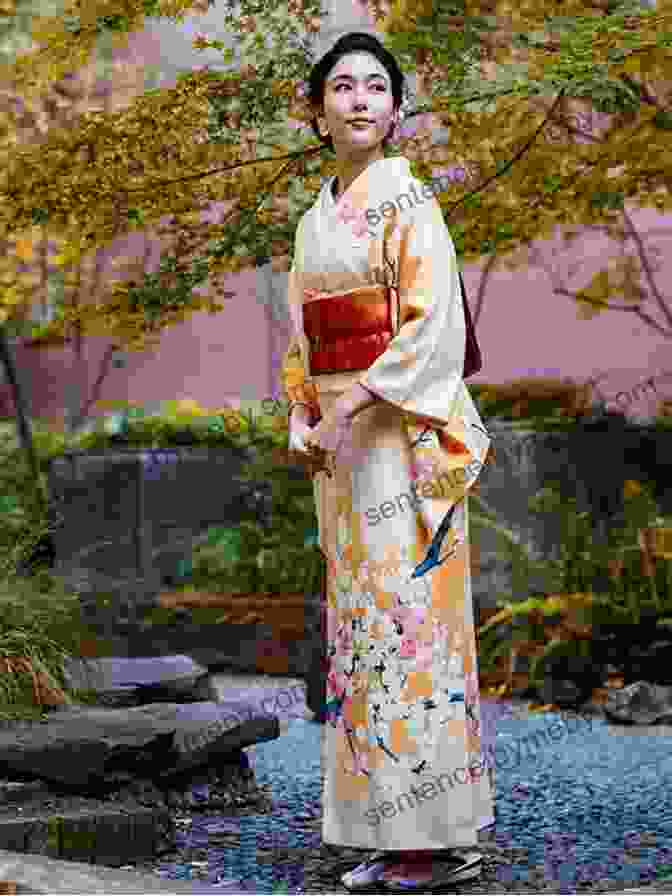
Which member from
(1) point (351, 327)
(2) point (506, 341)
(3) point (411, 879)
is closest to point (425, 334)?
(1) point (351, 327)

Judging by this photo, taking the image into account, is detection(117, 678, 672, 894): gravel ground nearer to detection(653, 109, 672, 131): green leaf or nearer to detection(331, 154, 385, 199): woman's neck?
detection(331, 154, 385, 199): woman's neck

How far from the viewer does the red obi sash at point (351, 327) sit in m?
3.65

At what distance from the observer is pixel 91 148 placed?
5.11 meters

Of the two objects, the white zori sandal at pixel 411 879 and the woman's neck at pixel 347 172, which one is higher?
the woman's neck at pixel 347 172

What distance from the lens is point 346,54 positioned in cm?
371

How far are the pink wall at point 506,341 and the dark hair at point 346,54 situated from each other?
11.7ft

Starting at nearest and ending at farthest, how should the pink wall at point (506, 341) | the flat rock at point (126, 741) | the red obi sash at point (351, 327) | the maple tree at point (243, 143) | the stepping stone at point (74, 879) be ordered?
the stepping stone at point (74, 879) → the red obi sash at point (351, 327) → the flat rock at point (126, 741) → the maple tree at point (243, 143) → the pink wall at point (506, 341)

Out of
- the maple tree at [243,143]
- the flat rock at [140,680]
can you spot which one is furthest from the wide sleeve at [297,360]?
the flat rock at [140,680]

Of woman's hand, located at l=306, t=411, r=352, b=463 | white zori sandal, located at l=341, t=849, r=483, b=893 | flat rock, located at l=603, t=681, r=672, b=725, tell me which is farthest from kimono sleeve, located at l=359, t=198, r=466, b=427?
flat rock, located at l=603, t=681, r=672, b=725

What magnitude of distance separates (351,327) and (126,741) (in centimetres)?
158

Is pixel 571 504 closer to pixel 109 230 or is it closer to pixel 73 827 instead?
pixel 109 230

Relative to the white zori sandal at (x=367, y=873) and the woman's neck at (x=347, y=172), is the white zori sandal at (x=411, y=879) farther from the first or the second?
the woman's neck at (x=347, y=172)

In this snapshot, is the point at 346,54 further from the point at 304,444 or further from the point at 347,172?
the point at 304,444

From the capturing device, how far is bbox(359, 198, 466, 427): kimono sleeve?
3.53m
